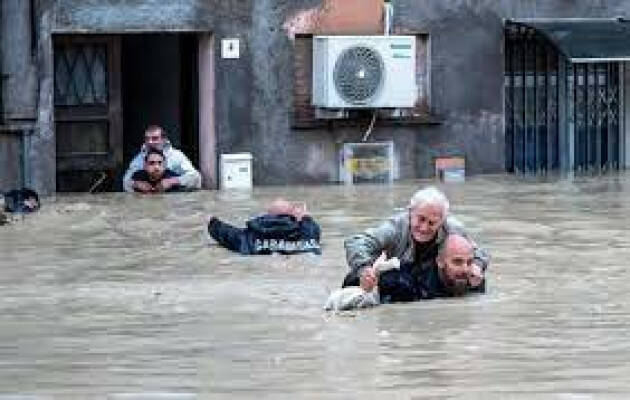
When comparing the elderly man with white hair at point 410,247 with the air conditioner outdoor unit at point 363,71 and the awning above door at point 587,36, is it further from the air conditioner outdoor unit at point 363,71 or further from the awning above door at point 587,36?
the awning above door at point 587,36

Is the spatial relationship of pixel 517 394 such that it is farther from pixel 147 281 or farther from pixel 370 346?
pixel 147 281

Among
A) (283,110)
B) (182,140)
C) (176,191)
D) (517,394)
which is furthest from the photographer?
(182,140)

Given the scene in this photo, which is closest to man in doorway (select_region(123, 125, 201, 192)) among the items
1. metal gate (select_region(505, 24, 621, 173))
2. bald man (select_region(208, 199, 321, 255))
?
metal gate (select_region(505, 24, 621, 173))

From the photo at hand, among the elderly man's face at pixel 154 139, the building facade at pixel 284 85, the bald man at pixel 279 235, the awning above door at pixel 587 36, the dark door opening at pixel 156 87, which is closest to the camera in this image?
the bald man at pixel 279 235

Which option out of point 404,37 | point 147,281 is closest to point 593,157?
point 404,37

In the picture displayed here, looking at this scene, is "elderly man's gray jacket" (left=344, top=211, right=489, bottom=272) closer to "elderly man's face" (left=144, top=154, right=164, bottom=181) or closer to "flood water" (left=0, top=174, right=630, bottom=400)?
"flood water" (left=0, top=174, right=630, bottom=400)

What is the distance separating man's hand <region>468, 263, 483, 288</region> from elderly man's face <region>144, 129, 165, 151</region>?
361 inches

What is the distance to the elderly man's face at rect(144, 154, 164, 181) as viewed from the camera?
20250 mm

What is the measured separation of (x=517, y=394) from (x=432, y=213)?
3089mm

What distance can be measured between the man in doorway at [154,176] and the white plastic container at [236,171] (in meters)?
1.36

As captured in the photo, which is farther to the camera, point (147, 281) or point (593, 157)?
point (593, 157)

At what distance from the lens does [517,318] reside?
422 inches

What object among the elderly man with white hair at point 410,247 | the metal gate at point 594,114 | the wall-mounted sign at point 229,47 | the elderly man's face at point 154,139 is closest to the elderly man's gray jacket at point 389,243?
the elderly man with white hair at point 410,247

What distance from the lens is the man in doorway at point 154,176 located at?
20.3 m
